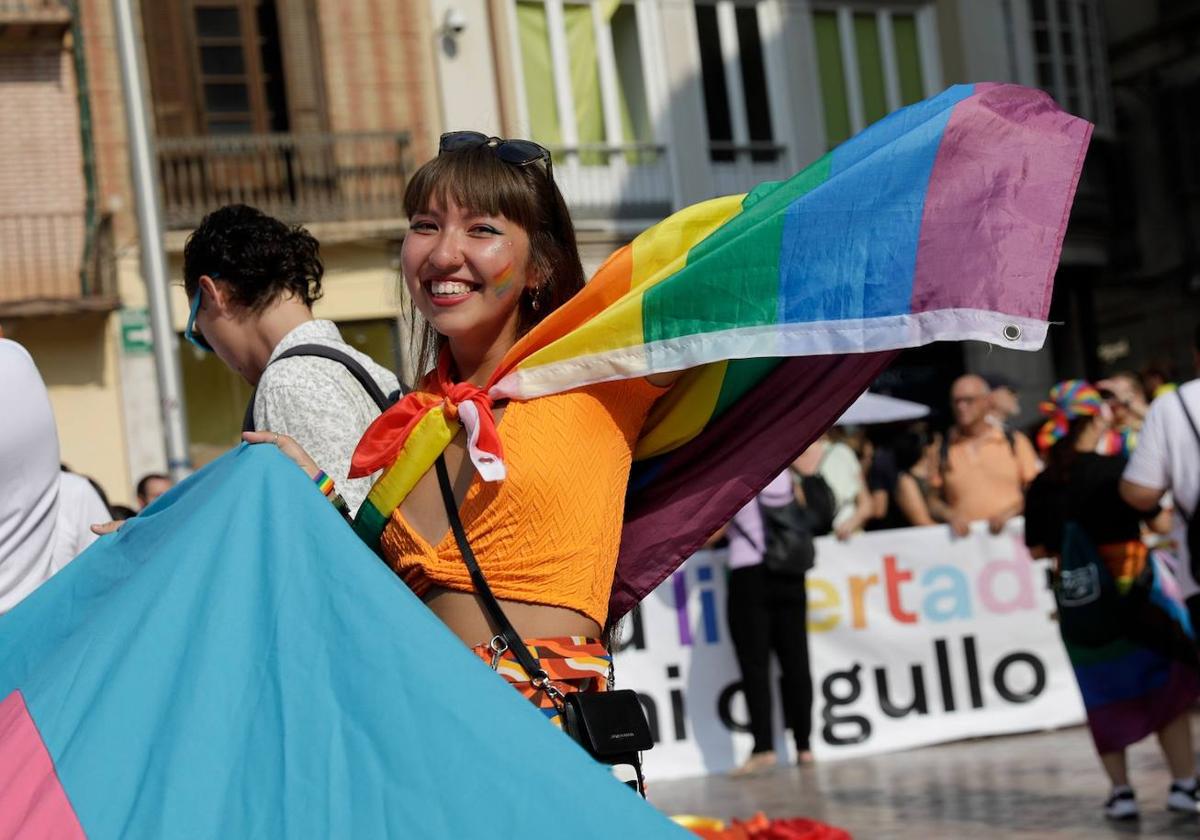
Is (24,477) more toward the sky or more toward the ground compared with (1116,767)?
more toward the sky

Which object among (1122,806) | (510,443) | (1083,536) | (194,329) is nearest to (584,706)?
(510,443)

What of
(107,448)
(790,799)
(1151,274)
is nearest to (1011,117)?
(790,799)

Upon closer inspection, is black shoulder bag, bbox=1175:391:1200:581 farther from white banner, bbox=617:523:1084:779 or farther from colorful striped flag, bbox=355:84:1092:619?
colorful striped flag, bbox=355:84:1092:619

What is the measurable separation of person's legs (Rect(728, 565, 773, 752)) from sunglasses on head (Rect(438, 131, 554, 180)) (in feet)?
26.9

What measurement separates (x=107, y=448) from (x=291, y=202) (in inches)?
144

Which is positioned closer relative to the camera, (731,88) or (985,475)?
(985,475)

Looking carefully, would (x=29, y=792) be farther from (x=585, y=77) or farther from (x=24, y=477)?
(x=585, y=77)

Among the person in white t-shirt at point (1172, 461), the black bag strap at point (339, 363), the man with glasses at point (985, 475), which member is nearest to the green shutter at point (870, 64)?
the man with glasses at point (985, 475)

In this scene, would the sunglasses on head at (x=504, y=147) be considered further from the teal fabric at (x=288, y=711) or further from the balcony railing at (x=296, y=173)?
the balcony railing at (x=296, y=173)

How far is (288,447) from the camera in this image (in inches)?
143

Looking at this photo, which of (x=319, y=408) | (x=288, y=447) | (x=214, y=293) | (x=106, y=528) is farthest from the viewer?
(x=214, y=293)

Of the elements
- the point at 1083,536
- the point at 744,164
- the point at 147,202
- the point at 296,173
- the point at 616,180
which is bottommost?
the point at 1083,536

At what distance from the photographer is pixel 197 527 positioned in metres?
3.39

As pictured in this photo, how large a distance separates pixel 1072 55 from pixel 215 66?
1295cm
